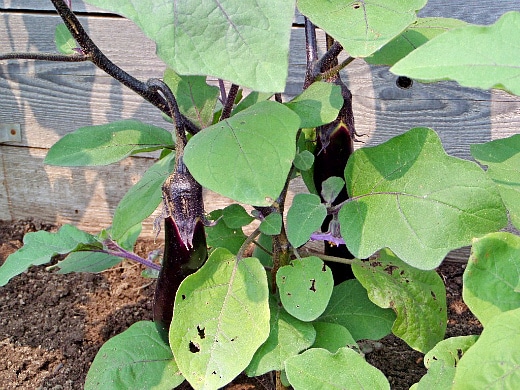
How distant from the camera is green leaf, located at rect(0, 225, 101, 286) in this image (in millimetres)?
787

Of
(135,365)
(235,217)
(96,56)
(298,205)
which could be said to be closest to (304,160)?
(298,205)

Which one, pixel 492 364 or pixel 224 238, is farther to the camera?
pixel 224 238

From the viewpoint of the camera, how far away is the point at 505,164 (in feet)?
2.28

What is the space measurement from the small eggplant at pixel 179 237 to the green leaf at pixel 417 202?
0.58 feet

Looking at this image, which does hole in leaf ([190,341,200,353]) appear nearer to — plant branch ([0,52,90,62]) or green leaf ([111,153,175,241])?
green leaf ([111,153,175,241])

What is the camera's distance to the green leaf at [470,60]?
37cm

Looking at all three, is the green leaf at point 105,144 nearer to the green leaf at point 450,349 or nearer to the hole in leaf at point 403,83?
the green leaf at point 450,349

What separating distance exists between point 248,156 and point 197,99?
0.26 m

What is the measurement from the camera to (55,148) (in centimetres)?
78

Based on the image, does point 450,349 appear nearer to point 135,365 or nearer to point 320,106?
point 320,106

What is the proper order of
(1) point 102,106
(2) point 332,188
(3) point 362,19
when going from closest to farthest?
(3) point 362,19
(2) point 332,188
(1) point 102,106

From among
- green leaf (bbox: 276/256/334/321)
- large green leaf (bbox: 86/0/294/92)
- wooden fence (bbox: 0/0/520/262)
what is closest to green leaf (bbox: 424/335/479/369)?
green leaf (bbox: 276/256/334/321)

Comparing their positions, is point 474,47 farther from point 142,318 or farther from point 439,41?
point 142,318

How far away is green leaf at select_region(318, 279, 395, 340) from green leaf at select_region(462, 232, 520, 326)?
0.90 ft
